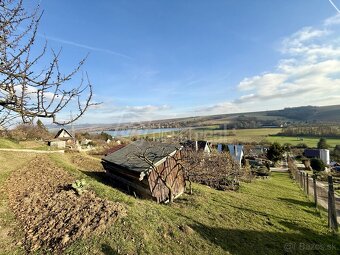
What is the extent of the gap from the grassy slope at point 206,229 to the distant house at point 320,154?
161ft

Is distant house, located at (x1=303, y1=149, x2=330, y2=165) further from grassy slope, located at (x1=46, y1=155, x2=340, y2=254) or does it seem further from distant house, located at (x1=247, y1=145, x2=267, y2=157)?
grassy slope, located at (x1=46, y1=155, x2=340, y2=254)

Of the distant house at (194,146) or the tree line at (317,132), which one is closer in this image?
the distant house at (194,146)

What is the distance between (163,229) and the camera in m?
8.20

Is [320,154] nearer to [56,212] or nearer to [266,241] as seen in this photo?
[266,241]

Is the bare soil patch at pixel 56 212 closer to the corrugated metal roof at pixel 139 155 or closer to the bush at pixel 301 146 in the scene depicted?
the corrugated metal roof at pixel 139 155

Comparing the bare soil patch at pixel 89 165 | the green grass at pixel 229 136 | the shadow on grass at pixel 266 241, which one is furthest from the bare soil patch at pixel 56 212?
the green grass at pixel 229 136

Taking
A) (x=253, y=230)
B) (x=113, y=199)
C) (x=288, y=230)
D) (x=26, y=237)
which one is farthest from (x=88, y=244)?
(x=288, y=230)

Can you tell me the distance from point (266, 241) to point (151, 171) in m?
6.31

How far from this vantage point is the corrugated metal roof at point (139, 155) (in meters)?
12.7

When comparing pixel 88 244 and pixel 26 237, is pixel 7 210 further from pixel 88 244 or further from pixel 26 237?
pixel 88 244

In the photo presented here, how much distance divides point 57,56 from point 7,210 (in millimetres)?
8346

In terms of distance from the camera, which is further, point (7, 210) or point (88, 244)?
point (7, 210)

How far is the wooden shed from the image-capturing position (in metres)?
12.2

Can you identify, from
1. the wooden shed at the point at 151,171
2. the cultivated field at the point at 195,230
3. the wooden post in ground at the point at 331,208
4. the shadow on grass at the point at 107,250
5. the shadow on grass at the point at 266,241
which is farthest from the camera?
the wooden shed at the point at 151,171
